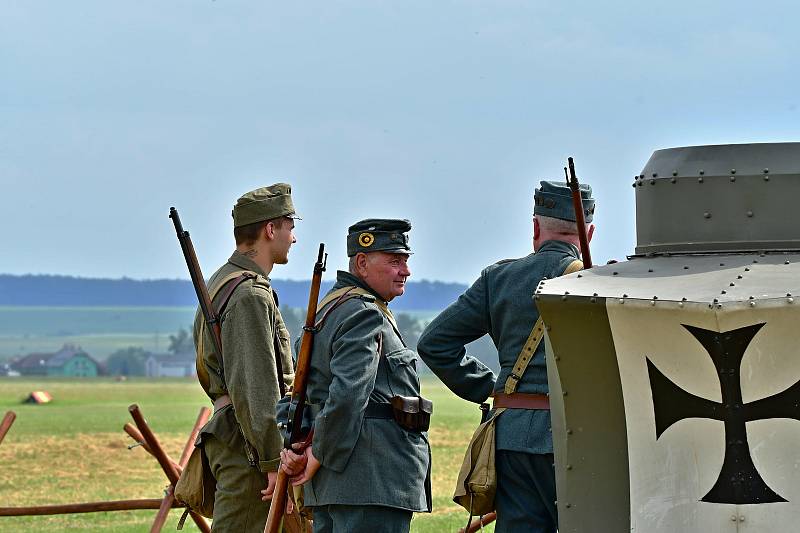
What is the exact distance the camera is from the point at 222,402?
27.5ft

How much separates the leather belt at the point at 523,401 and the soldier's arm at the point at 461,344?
26 centimetres

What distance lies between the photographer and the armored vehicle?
18.3 ft

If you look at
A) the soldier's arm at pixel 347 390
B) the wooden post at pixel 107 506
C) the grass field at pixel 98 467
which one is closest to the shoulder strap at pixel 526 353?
the soldier's arm at pixel 347 390

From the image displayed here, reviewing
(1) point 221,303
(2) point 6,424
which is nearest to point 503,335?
(1) point 221,303

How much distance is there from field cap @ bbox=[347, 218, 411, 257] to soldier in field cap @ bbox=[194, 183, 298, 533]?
61 centimetres

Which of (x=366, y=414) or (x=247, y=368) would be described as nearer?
(x=366, y=414)

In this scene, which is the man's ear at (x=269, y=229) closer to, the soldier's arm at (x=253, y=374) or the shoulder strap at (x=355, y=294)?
the soldier's arm at (x=253, y=374)

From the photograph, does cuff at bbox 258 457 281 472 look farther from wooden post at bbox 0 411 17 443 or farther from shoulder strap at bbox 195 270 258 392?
wooden post at bbox 0 411 17 443

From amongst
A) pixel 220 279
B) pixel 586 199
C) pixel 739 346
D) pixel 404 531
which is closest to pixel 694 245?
pixel 739 346

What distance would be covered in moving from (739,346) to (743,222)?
24.1 inches

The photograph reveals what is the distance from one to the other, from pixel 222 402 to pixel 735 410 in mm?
3420

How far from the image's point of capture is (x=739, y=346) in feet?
18.2

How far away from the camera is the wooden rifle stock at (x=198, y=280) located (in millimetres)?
8297

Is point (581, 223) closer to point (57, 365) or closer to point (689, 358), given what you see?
point (689, 358)
